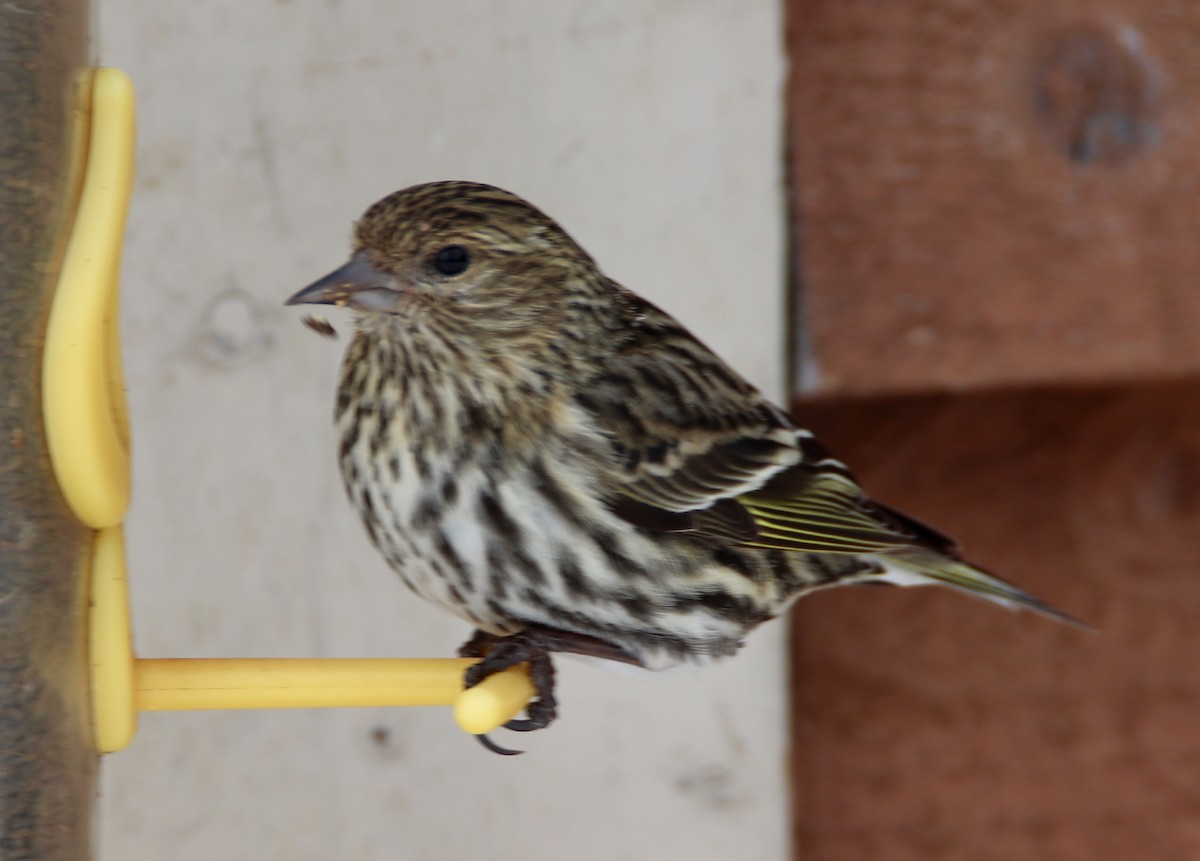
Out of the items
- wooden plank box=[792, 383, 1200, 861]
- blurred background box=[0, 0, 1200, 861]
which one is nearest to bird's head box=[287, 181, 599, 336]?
blurred background box=[0, 0, 1200, 861]

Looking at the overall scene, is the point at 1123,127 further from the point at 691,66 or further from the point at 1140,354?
the point at 691,66

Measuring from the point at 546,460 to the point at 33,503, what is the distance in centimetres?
55

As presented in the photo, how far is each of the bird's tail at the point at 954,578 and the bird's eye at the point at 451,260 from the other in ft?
2.16

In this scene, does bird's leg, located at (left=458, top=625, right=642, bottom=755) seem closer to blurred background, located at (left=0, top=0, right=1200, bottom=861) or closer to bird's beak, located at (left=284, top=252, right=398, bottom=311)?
blurred background, located at (left=0, top=0, right=1200, bottom=861)

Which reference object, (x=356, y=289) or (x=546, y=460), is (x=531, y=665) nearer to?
(x=546, y=460)

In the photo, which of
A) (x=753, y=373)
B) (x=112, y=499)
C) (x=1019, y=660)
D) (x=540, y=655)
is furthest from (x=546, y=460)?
(x=1019, y=660)

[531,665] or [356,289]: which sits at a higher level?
[356,289]

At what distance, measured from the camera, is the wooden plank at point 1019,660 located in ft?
6.64

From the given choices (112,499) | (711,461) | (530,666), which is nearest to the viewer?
(112,499)

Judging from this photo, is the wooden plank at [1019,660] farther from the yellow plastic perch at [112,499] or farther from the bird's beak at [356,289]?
the yellow plastic perch at [112,499]

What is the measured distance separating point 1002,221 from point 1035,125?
0.12 m

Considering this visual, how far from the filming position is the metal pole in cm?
122

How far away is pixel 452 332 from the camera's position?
5.51ft

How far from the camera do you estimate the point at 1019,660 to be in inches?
81.2
